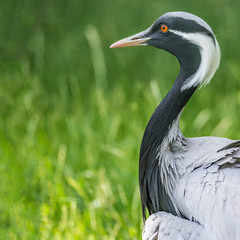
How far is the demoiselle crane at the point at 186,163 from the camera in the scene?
2.62m

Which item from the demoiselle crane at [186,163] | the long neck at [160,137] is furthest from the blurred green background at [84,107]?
the demoiselle crane at [186,163]

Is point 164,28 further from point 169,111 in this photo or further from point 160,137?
point 160,137

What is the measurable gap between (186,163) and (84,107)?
2.53 m

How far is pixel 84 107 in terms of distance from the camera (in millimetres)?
5281

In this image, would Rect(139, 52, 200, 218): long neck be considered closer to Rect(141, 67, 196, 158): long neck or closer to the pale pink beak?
Rect(141, 67, 196, 158): long neck

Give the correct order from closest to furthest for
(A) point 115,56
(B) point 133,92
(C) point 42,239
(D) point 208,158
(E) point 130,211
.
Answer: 1. (D) point 208,158
2. (C) point 42,239
3. (E) point 130,211
4. (B) point 133,92
5. (A) point 115,56

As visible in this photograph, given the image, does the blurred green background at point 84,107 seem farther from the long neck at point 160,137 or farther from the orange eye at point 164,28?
the orange eye at point 164,28

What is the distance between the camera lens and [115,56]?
19.3 feet

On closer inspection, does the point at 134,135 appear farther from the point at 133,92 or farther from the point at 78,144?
the point at 133,92

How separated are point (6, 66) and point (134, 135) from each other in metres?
1.76

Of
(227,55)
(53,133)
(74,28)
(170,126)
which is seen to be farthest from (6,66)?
(170,126)

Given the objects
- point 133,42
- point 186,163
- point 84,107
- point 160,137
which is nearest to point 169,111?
point 160,137

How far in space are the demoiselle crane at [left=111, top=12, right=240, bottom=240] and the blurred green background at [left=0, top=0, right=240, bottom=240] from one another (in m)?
0.62

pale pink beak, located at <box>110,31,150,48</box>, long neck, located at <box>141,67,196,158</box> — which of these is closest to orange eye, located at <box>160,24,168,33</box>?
pale pink beak, located at <box>110,31,150,48</box>
